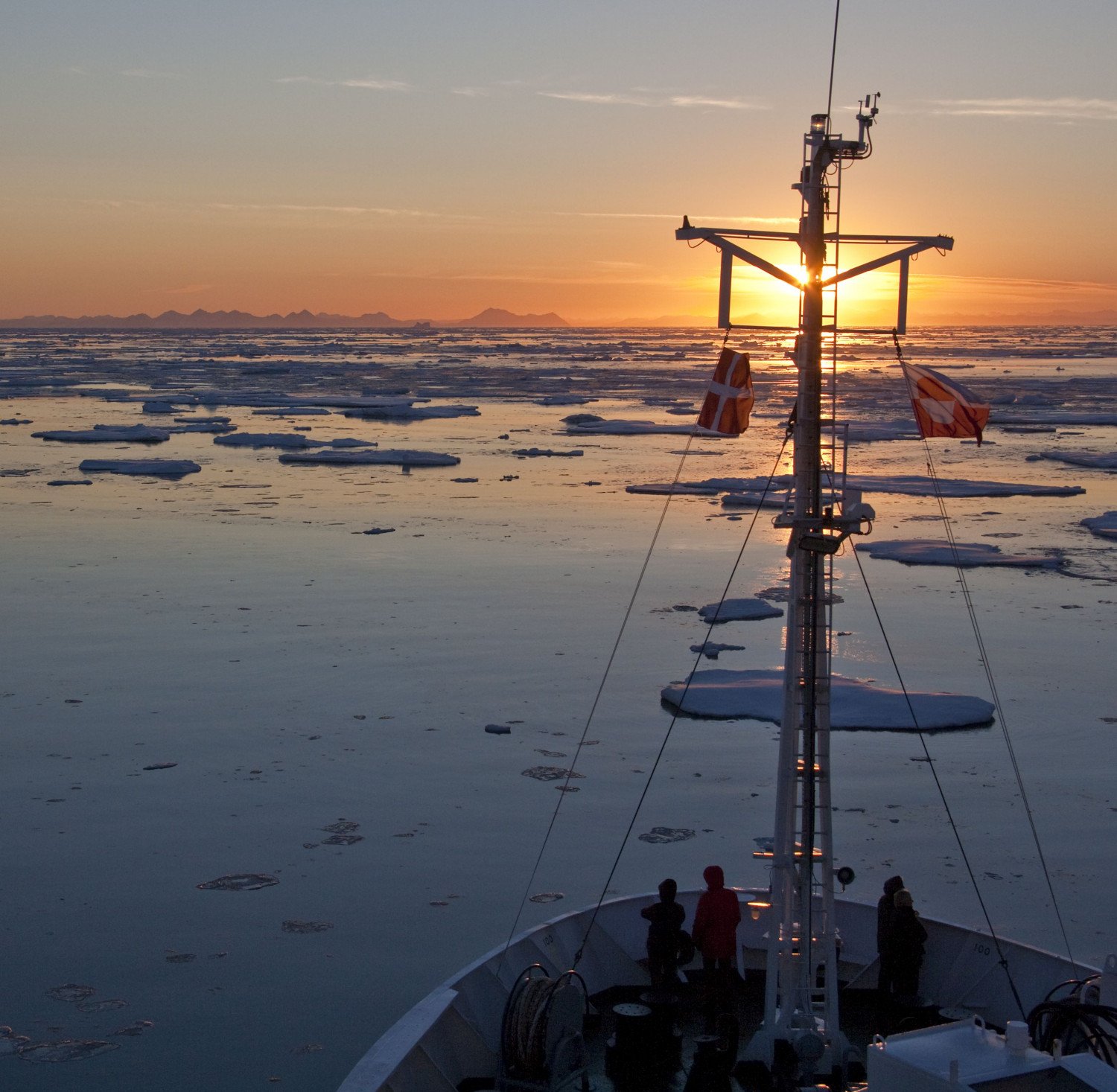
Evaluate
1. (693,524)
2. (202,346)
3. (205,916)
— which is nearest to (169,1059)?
(205,916)

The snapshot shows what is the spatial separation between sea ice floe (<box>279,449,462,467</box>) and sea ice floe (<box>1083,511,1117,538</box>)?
11478 mm

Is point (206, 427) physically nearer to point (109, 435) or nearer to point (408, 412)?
point (109, 435)

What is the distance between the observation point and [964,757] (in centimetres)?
945

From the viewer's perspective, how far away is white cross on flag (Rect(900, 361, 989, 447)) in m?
5.21

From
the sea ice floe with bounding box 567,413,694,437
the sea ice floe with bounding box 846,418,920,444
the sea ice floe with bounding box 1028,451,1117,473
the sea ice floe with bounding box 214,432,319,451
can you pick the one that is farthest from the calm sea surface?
the sea ice floe with bounding box 567,413,694,437

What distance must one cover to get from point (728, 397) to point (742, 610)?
8.25 m

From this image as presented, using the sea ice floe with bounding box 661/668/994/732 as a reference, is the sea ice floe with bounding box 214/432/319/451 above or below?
above

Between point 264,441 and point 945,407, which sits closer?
point 945,407

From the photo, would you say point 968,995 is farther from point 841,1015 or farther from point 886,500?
point 886,500

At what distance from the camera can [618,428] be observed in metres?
33.0

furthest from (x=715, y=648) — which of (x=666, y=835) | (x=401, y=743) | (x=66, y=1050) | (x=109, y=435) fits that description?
(x=109, y=435)

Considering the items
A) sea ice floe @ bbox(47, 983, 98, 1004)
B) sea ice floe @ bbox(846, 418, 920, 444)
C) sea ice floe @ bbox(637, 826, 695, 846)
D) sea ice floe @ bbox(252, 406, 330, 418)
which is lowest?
sea ice floe @ bbox(47, 983, 98, 1004)

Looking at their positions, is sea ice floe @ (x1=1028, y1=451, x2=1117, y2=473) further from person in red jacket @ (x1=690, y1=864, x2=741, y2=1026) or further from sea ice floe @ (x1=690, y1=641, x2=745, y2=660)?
person in red jacket @ (x1=690, y1=864, x2=741, y2=1026)

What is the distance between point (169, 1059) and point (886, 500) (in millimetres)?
17746
